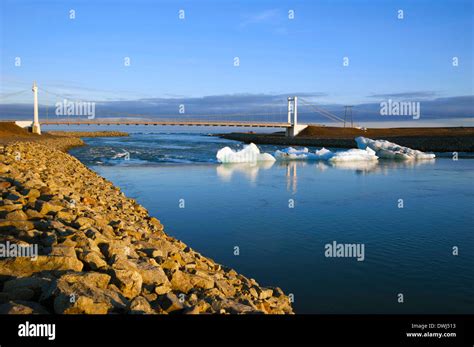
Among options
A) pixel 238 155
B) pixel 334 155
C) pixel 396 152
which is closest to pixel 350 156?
pixel 334 155

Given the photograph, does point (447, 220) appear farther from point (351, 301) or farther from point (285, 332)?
point (285, 332)

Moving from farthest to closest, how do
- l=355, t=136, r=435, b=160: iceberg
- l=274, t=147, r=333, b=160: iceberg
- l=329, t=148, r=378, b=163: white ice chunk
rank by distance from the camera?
l=355, t=136, r=435, b=160: iceberg, l=274, t=147, r=333, b=160: iceberg, l=329, t=148, r=378, b=163: white ice chunk

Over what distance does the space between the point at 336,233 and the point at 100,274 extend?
5.71m

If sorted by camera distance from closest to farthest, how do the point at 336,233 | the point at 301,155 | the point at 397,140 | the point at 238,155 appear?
1. the point at 336,233
2. the point at 238,155
3. the point at 301,155
4. the point at 397,140

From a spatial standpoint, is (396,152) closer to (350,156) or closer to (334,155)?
(350,156)

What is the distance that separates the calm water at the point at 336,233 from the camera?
5.34 metres

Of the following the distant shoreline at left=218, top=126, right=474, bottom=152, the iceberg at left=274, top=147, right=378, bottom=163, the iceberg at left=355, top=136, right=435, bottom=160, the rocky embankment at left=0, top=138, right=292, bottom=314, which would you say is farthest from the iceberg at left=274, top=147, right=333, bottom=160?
the rocky embankment at left=0, top=138, right=292, bottom=314

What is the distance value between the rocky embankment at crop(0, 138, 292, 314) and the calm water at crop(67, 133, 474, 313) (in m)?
0.99

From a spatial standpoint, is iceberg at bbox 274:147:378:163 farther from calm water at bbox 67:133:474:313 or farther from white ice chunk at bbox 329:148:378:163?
calm water at bbox 67:133:474:313

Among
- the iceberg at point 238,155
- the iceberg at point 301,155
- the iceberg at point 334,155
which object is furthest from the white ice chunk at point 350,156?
the iceberg at point 238,155

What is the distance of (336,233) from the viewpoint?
330 inches

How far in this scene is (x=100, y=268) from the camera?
3953 mm

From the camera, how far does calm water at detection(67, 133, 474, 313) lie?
5.34m

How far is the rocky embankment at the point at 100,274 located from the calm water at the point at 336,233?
99cm
